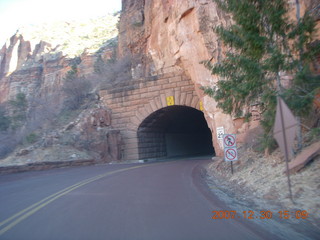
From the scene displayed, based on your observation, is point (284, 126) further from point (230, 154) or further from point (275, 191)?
point (230, 154)

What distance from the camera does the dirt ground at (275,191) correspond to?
6.20 m

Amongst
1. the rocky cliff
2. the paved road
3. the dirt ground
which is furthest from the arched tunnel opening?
the paved road

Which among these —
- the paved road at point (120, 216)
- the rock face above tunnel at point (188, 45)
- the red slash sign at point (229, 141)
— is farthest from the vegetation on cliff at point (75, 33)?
the paved road at point (120, 216)

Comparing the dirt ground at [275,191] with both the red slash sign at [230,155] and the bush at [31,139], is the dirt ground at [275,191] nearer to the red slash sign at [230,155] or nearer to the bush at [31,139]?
the red slash sign at [230,155]

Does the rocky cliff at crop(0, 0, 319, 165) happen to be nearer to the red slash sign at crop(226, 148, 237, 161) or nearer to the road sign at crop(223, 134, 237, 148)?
the road sign at crop(223, 134, 237, 148)

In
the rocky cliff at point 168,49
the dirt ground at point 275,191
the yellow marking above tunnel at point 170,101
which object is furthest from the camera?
the yellow marking above tunnel at point 170,101

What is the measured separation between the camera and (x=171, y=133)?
1421 inches

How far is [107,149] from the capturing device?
28188 mm
